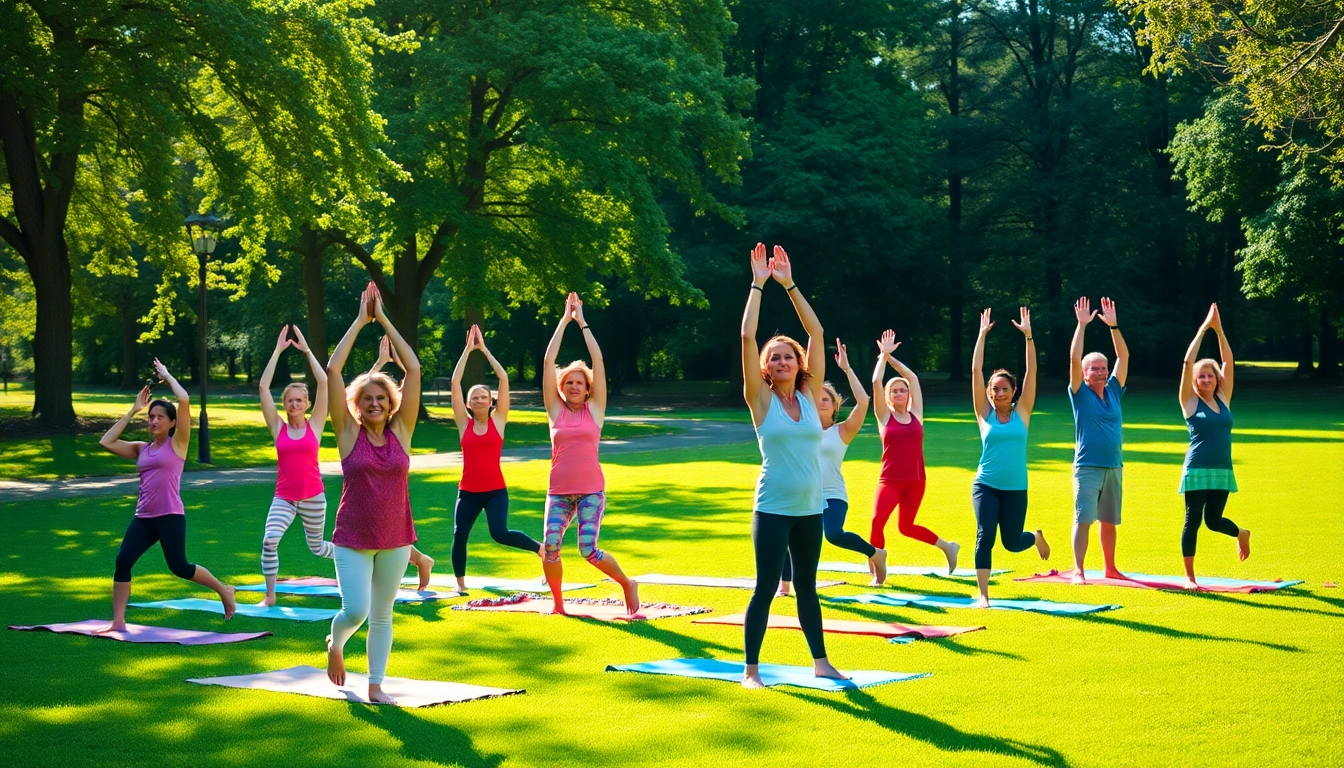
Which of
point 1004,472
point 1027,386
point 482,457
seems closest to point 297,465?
point 482,457

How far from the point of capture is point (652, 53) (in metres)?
36.4

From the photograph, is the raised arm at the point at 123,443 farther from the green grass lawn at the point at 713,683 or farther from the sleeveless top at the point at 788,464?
the sleeveless top at the point at 788,464

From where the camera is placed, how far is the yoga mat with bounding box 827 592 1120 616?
→ 1078 cm

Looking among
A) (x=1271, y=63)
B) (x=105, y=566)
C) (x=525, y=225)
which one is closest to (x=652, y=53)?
(x=525, y=225)

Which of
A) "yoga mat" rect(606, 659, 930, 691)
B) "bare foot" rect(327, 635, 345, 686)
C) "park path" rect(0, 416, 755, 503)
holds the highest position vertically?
"bare foot" rect(327, 635, 345, 686)

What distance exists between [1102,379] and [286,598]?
7.79 m

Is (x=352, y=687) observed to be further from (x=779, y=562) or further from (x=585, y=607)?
(x=585, y=607)

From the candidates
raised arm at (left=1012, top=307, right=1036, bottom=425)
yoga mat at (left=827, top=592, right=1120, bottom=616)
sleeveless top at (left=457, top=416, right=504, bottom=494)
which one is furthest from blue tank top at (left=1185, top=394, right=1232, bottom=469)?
sleeveless top at (left=457, top=416, right=504, bottom=494)

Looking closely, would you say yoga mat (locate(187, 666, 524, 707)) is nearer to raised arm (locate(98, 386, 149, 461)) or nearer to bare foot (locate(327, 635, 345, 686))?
bare foot (locate(327, 635, 345, 686))

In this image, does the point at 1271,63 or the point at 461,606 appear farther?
the point at 1271,63

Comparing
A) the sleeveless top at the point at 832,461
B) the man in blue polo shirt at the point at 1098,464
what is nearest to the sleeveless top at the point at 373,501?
the sleeveless top at the point at 832,461

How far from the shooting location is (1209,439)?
39.9 feet

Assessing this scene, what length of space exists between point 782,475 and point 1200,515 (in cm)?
600

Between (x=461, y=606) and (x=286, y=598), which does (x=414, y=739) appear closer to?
(x=461, y=606)
